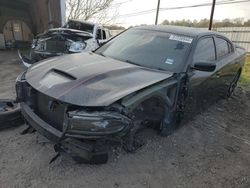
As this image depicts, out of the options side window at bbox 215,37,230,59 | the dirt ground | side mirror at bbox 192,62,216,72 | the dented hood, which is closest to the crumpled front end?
the dented hood

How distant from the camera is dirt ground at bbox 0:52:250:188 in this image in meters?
2.86

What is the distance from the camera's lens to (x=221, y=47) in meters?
4.97

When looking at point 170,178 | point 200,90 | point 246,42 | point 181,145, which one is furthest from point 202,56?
point 246,42

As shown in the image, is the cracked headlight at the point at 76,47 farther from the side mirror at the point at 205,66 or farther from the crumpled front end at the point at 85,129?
the crumpled front end at the point at 85,129

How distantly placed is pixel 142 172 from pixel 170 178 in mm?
338

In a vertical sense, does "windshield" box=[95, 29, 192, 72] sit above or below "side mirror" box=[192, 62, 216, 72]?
above

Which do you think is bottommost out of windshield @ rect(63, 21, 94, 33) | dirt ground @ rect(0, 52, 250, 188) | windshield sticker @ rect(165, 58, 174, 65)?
dirt ground @ rect(0, 52, 250, 188)

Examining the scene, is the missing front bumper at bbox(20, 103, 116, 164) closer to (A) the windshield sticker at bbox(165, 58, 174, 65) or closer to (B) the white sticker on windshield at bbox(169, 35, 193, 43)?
(A) the windshield sticker at bbox(165, 58, 174, 65)

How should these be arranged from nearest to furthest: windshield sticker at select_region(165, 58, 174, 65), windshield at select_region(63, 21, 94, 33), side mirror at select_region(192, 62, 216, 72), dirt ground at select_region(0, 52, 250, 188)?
1. dirt ground at select_region(0, 52, 250, 188)
2. side mirror at select_region(192, 62, 216, 72)
3. windshield sticker at select_region(165, 58, 174, 65)
4. windshield at select_region(63, 21, 94, 33)

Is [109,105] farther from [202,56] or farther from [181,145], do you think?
[202,56]

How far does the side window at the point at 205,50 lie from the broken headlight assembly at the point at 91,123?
1.94 m

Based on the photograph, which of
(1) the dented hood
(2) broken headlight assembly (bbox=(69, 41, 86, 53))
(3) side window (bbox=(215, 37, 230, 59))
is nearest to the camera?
(1) the dented hood

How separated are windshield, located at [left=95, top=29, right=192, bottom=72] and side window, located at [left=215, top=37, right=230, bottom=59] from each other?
109 centimetres

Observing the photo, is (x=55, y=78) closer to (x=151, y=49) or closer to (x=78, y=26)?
(x=151, y=49)
